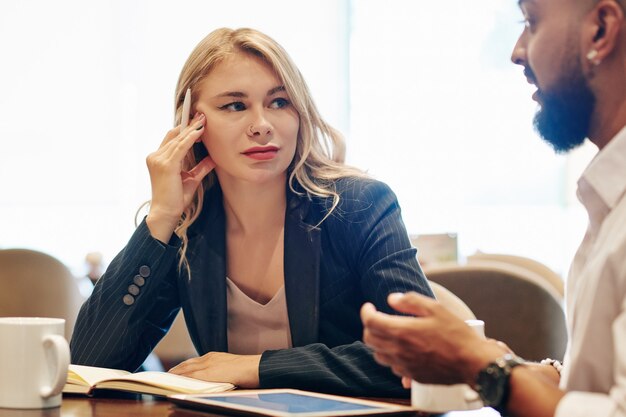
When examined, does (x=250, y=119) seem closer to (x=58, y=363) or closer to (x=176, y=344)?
(x=58, y=363)

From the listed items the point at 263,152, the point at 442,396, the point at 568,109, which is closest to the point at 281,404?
the point at 442,396

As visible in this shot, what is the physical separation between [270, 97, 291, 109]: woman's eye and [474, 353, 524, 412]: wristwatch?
124 centimetres

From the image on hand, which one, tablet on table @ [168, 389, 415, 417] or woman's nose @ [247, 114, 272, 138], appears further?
woman's nose @ [247, 114, 272, 138]

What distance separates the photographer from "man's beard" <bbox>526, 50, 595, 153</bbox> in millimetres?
1271

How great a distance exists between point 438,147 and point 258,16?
1.51m

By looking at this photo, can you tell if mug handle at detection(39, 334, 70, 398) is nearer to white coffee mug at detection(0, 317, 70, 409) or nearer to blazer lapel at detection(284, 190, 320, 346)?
white coffee mug at detection(0, 317, 70, 409)

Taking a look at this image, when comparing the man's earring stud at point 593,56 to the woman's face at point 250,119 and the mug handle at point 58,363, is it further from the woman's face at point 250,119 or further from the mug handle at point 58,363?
the woman's face at point 250,119

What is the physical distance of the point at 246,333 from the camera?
2.21 metres

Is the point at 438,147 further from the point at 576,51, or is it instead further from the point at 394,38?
the point at 576,51

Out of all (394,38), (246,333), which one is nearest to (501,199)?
(394,38)

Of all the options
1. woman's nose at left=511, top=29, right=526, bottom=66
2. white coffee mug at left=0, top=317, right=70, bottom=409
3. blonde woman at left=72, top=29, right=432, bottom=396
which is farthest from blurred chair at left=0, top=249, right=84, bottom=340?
woman's nose at left=511, top=29, right=526, bottom=66

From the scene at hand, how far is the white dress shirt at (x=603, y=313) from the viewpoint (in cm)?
104

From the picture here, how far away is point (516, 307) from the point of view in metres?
2.41

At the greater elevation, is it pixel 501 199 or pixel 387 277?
pixel 387 277
